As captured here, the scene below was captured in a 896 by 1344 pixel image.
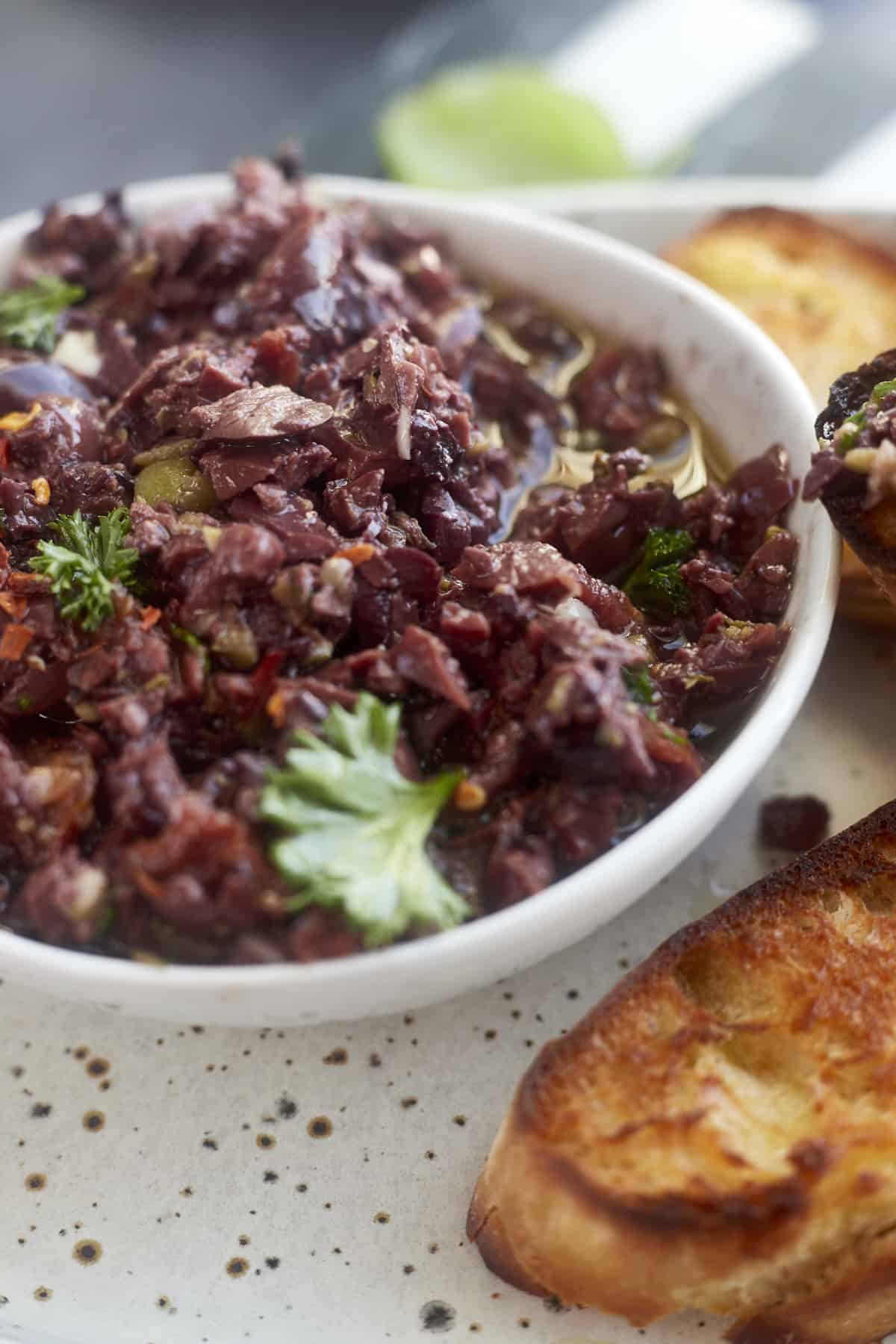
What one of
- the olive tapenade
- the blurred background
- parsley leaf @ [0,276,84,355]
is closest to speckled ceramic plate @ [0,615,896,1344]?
the olive tapenade

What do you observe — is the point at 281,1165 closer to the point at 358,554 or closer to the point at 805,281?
the point at 358,554

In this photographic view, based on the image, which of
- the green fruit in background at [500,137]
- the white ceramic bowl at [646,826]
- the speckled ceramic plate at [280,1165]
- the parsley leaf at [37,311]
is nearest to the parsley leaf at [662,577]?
the white ceramic bowl at [646,826]

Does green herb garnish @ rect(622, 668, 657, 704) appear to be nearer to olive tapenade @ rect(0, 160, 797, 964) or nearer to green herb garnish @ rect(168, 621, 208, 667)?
olive tapenade @ rect(0, 160, 797, 964)

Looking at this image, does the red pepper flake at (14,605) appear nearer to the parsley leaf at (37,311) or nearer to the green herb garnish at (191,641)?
the green herb garnish at (191,641)

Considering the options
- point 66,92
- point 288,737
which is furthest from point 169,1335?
point 66,92

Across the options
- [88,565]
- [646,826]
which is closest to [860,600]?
[646,826]

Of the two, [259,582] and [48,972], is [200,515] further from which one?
[48,972]
